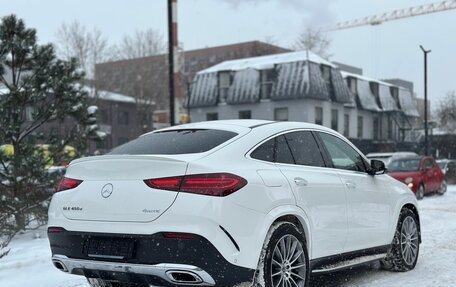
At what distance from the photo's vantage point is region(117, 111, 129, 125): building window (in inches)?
2338

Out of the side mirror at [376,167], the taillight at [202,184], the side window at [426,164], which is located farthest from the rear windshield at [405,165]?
the taillight at [202,184]

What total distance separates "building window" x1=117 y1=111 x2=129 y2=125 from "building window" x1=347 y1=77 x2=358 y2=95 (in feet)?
82.4

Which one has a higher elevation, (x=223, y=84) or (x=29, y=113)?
(x=223, y=84)

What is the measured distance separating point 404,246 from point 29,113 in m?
6.18

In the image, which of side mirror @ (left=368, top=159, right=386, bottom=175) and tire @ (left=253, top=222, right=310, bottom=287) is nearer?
tire @ (left=253, top=222, right=310, bottom=287)

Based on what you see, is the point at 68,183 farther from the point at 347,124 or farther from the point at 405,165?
the point at 347,124

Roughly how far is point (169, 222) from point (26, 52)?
5.93 meters

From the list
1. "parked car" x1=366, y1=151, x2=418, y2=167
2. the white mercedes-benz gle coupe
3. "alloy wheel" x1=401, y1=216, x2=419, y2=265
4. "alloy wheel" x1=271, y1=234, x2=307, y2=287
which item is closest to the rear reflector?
the white mercedes-benz gle coupe

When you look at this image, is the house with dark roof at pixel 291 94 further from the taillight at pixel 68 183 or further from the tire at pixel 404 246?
the taillight at pixel 68 183

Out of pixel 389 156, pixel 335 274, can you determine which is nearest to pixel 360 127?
pixel 389 156

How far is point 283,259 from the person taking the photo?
461cm

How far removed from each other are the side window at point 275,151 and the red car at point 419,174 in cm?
1313

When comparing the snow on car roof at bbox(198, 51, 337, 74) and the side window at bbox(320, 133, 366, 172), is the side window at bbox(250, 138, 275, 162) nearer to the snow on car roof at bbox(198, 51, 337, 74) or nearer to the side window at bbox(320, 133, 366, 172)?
the side window at bbox(320, 133, 366, 172)

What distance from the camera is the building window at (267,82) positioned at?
1646 inches
